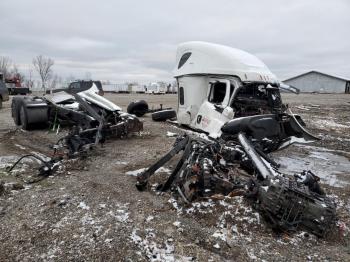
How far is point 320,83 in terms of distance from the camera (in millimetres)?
78250

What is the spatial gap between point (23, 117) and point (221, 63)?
656 cm

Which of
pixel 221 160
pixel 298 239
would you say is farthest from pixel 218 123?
pixel 298 239

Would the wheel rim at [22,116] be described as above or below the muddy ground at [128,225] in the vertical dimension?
above

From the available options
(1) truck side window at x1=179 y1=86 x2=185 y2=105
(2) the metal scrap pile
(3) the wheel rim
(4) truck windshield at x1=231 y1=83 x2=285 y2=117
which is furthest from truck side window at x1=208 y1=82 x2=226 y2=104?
(3) the wheel rim

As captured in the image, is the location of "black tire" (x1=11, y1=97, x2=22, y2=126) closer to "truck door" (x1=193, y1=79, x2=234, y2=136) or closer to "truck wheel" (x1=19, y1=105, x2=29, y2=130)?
"truck wheel" (x1=19, y1=105, x2=29, y2=130)

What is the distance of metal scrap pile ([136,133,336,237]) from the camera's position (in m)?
3.93

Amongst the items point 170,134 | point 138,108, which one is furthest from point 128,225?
point 138,108

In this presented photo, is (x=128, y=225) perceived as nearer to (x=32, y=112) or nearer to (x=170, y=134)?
(x=170, y=134)

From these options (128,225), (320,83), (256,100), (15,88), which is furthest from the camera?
(320,83)

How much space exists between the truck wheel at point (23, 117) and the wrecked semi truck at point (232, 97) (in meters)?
4.94

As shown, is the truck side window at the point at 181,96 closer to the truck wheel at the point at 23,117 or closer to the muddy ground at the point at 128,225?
the muddy ground at the point at 128,225

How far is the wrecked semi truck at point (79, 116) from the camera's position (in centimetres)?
784

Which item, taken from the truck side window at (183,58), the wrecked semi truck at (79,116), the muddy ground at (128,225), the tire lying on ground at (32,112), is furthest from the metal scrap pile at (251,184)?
the tire lying on ground at (32,112)

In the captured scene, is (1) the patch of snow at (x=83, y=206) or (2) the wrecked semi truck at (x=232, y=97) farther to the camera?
(2) the wrecked semi truck at (x=232, y=97)
